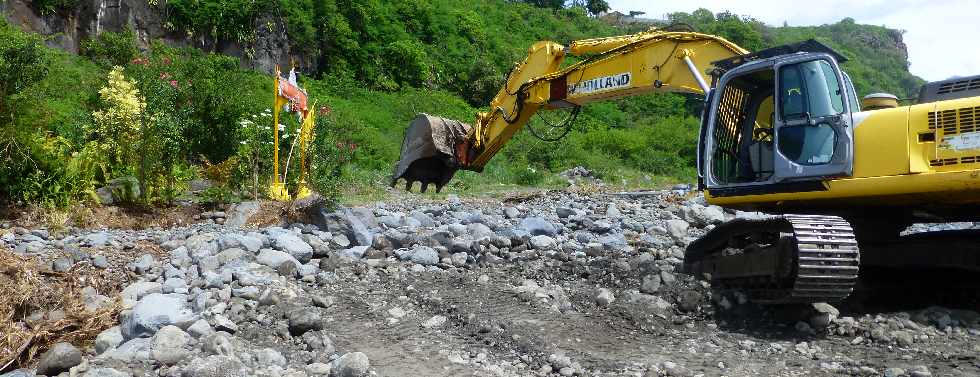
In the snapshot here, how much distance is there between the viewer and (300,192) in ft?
31.0

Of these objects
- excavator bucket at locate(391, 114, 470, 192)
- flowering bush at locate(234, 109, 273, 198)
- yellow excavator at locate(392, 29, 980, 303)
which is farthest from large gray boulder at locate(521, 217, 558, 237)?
flowering bush at locate(234, 109, 273, 198)

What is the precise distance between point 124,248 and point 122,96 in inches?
153

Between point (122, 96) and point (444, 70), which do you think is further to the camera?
point (444, 70)

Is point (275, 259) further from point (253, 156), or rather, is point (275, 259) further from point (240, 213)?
point (253, 156)

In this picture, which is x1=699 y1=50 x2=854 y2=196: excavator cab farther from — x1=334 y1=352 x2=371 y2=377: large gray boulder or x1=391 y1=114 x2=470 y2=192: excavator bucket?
x1=391 y1=114 x2=470 y2=192: excavator bucket

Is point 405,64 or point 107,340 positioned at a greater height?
point 405,64

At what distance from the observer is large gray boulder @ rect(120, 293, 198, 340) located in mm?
4309

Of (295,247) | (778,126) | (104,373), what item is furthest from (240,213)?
(778,126)

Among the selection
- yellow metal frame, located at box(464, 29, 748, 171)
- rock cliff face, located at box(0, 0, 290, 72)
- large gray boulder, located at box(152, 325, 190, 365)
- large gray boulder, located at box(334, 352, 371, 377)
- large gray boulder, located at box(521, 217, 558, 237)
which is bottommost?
large gray boulder, located at box(334, 352, 371, 377)

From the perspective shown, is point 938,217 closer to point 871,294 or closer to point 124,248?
point 871,294

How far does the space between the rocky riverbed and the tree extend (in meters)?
48.8

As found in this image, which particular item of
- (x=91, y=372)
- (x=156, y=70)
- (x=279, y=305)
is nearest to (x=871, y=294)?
(x=279, y=305)

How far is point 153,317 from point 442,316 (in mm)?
1709

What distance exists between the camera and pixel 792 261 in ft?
15.7
